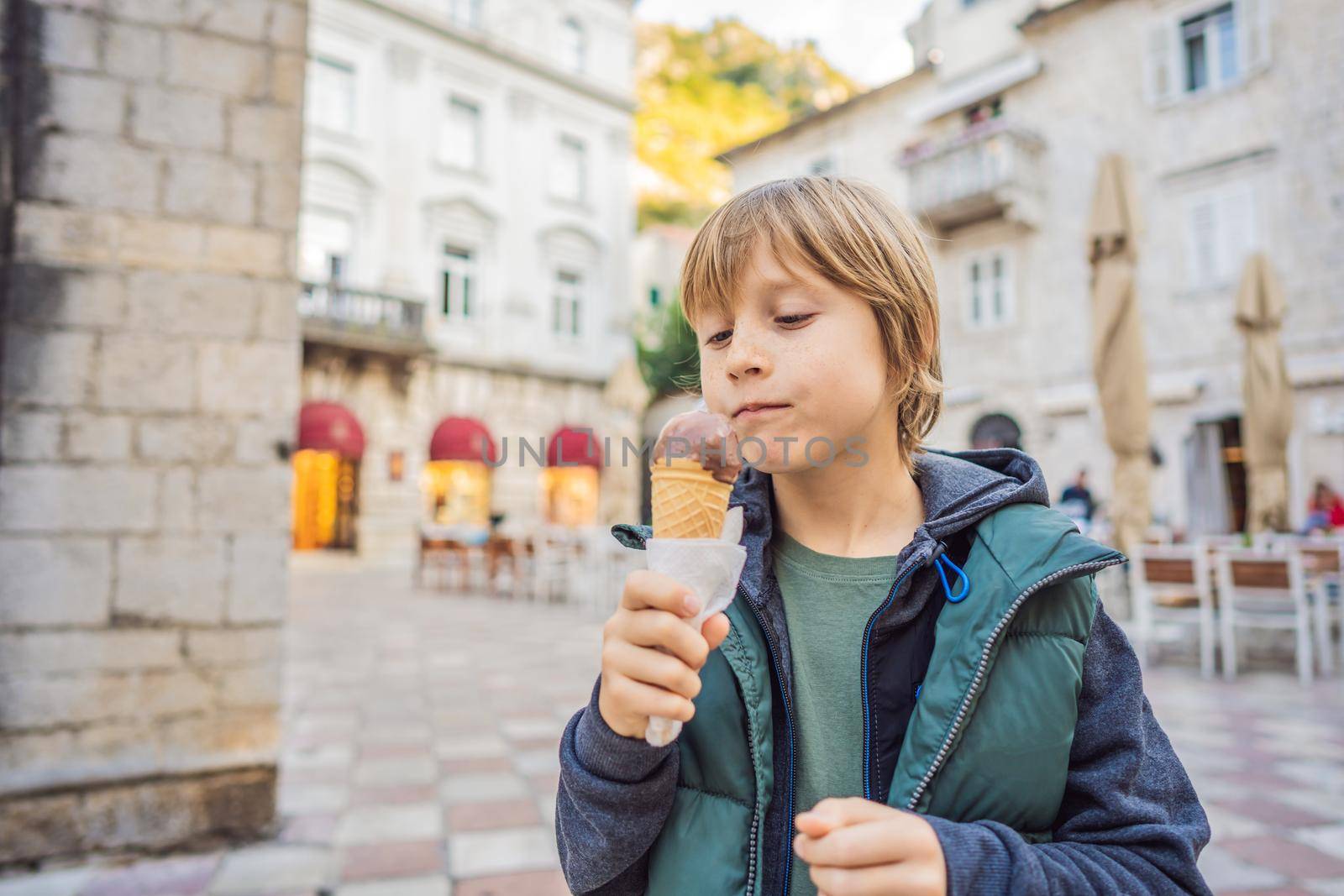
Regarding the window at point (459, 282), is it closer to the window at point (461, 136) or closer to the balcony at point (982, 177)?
the window at point (461, 136)

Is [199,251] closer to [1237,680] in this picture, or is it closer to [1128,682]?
[1128,682]

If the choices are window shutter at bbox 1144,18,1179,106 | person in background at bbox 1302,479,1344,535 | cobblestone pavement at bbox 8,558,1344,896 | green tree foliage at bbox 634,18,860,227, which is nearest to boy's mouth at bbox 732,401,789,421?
cobblestone pavement at bbox 8,558,1344,896

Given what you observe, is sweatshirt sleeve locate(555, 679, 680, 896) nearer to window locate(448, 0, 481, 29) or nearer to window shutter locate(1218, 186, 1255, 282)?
window shutter locate(1218, 186, 1255, 282)

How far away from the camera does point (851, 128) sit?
19000 mm

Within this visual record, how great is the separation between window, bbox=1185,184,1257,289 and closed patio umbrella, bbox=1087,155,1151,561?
287 inches

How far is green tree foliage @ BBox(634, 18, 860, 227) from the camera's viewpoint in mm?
27156

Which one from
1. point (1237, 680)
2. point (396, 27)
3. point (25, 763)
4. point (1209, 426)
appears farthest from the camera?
point (396, 27)

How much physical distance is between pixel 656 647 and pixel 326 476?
61.7 feet

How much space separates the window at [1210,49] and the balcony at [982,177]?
100 inches

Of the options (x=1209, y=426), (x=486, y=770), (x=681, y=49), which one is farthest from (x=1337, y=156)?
(x=681, y=49)

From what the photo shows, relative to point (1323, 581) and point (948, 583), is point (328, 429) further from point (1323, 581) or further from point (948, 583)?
point (948, 583)

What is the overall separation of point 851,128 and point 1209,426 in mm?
10243

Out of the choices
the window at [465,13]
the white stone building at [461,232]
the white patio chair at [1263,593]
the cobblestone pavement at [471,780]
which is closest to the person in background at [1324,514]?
the white patio chair at [1263,593]

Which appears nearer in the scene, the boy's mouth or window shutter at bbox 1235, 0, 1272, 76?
the boy's mouth
